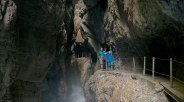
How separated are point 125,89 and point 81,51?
24813mm

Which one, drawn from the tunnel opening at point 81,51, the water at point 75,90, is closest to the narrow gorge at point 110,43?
the tunnel opening at point 81,51

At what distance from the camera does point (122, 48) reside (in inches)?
895

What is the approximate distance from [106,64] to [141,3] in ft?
21.4

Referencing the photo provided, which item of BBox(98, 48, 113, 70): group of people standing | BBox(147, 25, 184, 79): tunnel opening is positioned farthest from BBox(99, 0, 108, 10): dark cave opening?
BBox(147, 25, 184, 79): tunnel opening

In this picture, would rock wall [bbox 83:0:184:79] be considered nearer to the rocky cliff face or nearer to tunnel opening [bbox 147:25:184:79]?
tunnel opening [bbox 147:25:184:79]

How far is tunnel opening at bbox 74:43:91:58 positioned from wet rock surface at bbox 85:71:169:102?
16644mm

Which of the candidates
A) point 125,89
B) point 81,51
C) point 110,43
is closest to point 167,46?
point 125,89

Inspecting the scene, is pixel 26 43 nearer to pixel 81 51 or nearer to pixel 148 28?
pixel 148 28

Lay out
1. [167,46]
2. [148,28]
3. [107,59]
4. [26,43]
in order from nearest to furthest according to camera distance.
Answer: [167,46] < [148,28] < [26,43] < [107,59]

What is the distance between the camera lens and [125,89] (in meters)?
13.3

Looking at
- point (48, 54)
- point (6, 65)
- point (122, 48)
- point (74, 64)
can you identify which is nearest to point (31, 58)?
point (48, 54)

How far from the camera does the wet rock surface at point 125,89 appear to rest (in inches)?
443

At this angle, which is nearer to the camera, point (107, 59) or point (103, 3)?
point (107, 59)

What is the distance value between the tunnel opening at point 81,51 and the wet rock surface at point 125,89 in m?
16.6
